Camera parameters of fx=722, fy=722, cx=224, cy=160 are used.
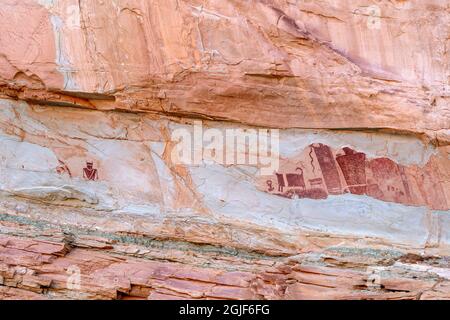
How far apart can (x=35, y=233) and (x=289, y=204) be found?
288 centimetres

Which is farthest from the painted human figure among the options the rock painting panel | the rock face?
the rock painting panel

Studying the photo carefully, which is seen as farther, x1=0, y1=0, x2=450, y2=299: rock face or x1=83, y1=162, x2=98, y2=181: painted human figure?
x1=83, y1=162, x2=98, y2=181: painted human figure

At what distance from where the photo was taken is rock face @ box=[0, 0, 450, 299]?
8148 mm

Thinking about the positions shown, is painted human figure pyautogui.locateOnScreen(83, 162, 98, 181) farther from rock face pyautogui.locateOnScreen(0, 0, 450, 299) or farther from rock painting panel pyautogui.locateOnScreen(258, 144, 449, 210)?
rock painting panel pyautogui.locateOnScreen(258, 144, 449, 210)

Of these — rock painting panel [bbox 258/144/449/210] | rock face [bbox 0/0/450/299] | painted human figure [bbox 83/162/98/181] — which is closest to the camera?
rock face [bbox 0/0/450/299]

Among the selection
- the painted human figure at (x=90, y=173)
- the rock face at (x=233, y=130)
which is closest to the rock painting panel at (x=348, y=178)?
the rock face at (x=233, y=130)

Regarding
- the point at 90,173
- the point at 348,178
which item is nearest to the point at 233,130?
the point at 348,178

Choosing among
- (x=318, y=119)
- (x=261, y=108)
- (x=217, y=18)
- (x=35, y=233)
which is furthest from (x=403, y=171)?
(x=35, y=233)

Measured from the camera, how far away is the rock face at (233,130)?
8148mm

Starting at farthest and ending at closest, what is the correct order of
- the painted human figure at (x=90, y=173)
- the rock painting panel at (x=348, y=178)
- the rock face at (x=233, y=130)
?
1. the painted human figure at (x=90, y=173)
2. the rock painting panel at (x=348, y=178)
3. the rock face at (x=233, y=130)

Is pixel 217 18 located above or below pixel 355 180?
above

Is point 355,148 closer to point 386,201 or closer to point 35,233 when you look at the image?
point 386,201

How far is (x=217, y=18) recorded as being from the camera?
8.17 metres

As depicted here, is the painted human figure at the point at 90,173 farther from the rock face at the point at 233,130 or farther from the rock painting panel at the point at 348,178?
the rock painting panel at the point at 348,178
